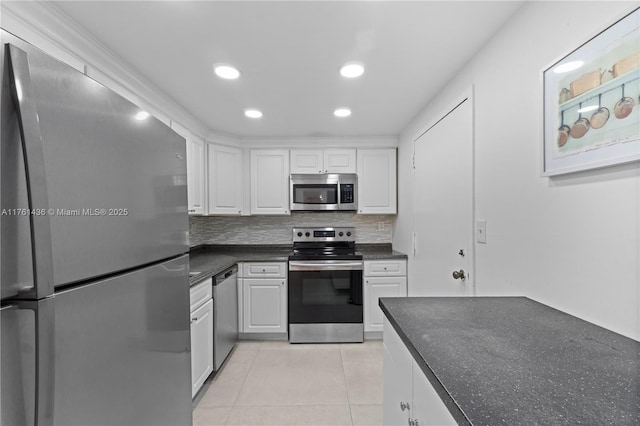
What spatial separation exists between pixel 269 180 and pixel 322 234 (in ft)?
3.01

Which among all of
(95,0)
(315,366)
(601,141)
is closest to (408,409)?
(601,141)

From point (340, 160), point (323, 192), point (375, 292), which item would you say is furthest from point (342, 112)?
point (375, 292)

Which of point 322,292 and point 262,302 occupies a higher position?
point 322,292

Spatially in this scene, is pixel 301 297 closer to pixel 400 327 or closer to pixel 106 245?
pixel 400 327

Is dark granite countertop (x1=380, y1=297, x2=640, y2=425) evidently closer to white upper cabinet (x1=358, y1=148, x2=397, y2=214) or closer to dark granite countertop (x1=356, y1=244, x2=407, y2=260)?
dark granite countertop (x1=356, y1=244, x2=407, y2=260)

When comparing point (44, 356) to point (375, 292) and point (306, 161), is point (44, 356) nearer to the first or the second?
point (375, 292)

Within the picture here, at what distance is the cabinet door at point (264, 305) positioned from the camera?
292 centimetres

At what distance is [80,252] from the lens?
2.22ft

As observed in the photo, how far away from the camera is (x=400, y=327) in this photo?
917mm

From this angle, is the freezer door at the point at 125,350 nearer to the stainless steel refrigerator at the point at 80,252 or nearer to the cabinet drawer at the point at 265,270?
the stainless steel refrigerator at the point at 80,252

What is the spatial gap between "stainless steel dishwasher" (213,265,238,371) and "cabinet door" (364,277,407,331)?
1.37 metres

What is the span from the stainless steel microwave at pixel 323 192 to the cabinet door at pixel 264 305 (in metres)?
0.89

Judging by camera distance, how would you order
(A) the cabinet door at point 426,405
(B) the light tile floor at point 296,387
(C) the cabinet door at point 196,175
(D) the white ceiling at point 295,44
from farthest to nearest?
1. (C) the cabinet door at point 196,175
2. (B) the light tile floor at point 296,387
3. (D) the white ceiling at point 295,44
4. (A) the cabinet door at point 426,405

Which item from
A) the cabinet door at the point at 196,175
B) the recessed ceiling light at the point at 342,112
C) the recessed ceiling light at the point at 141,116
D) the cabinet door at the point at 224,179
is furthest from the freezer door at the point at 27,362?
the cabinet door at the point at 224,179
